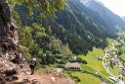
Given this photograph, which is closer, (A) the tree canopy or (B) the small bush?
(A) the tree canopy

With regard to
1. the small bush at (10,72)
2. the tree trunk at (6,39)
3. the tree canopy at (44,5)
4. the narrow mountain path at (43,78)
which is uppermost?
the tree canopy at (44,5)

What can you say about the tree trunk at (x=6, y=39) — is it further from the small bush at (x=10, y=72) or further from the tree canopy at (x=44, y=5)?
the tree canopy at (x=44, y=5)

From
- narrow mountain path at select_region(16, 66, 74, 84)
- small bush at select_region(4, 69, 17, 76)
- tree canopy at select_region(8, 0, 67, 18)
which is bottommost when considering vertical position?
narrow mountain path at select_region(16, 66, 74, 84)

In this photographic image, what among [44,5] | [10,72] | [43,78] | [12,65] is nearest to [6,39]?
[12,65]

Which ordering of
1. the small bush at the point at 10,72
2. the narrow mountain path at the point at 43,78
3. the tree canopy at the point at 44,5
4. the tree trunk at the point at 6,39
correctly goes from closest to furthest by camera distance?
1. the tree canopy at the point at 44,5
2. the narrow mountain path at the point at 43,78
3. the small bush at the point at 10,72
4. the tree trunk at the point at 6,39

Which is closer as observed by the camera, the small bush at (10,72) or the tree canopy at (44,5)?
the tree canopy at (44,5)

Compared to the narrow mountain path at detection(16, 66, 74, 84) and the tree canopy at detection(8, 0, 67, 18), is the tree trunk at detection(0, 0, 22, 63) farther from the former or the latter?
the tree canopy at detection(8, 0, 67, 18)

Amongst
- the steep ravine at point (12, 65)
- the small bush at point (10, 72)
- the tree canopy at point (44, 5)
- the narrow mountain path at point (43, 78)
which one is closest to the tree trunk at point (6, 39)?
the steep ravine at point (12, 65)

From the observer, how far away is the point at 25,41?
99.7m

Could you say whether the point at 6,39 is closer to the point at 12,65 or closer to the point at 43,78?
the point at 12,65

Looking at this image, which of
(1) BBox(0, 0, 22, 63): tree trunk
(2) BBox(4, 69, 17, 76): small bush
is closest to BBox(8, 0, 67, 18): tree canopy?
(2) BBox(4, 69, 17, 76): small bush

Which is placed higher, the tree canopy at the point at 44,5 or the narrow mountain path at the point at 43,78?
the tree canopy at the point at 44,5

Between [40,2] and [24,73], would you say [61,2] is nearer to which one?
[40,2]

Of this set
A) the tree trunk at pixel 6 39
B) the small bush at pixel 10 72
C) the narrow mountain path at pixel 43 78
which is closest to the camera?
the narrow mountain path at pixel 43 78
